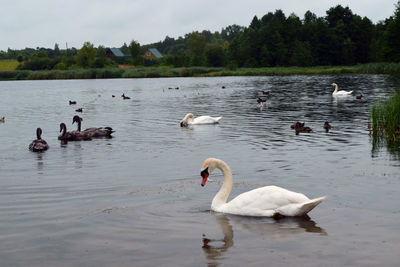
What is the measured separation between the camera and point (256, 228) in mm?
9883

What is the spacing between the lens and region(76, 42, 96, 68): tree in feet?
469

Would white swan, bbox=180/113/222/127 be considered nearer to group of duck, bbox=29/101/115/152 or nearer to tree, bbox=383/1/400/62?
group of duck, bbox=29/101/115/152

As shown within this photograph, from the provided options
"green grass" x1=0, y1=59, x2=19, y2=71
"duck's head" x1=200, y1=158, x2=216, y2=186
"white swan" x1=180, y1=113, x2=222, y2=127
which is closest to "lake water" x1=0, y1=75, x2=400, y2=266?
"duck's head" x1=200, y1=158, x2=216, y2=186

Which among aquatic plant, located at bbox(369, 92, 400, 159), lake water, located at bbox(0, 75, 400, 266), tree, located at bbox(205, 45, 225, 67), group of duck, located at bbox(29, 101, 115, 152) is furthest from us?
tree, located at bbox(205, 45, 225, 67)

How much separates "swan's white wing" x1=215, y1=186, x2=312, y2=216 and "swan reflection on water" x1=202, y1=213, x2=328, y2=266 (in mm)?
138

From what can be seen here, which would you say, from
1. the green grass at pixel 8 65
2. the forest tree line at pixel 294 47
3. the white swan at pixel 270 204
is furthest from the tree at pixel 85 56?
the white swan at pixel 270 204

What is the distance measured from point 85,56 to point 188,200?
13695cm

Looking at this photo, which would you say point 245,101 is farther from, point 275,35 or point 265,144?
point 275,35

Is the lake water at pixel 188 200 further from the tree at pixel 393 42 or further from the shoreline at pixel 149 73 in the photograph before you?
the shoreline at pixel 149 73

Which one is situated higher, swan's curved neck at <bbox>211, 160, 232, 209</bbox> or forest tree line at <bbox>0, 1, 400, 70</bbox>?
forest tree line at <bbox>0, 1, 400, 70</bbox>

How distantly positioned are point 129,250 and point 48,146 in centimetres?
1299

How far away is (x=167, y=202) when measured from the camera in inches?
468

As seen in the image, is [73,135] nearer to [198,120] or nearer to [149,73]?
[198,120]

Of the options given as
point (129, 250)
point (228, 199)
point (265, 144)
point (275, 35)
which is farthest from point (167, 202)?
point (275, 35)
